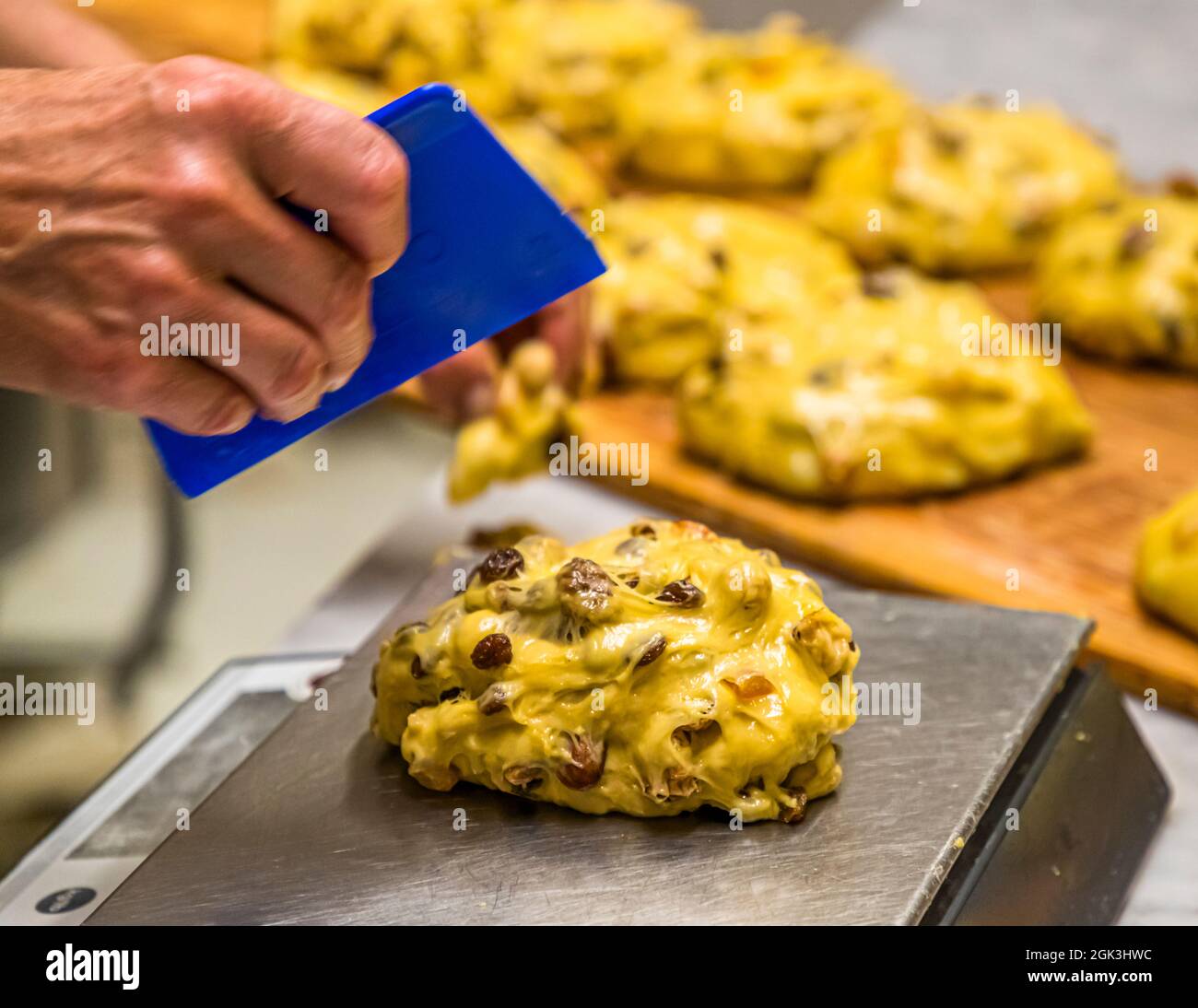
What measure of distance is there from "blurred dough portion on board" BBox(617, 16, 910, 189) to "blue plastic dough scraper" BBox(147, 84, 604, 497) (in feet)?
7.01

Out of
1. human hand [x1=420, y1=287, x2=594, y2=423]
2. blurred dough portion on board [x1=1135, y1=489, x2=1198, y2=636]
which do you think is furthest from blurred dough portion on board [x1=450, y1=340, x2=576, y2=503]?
blurred dough portion on board [x1=1135, y1=489, x2=1198, y2=636]

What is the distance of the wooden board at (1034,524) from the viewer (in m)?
2.08

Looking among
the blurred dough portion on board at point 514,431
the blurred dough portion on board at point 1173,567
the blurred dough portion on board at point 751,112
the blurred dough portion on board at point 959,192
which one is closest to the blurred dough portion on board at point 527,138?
the blurred dough portion on board at point 751,112

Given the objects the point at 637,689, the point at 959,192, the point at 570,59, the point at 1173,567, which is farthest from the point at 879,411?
the point at 570,59

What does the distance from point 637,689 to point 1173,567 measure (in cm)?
106

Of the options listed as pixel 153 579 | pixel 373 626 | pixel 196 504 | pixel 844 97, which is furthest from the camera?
pixel 844 97

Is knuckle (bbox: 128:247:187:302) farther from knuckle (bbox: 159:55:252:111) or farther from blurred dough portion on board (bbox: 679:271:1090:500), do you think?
blurred dough portion on board (bbox: 679:271:1090:500)

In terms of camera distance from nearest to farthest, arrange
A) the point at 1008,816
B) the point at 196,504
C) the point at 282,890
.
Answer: the point at 282,890, the point at 1008,816, the point at 196,504

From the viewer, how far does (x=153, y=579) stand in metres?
2.67

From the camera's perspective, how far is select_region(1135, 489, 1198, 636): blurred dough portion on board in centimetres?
200

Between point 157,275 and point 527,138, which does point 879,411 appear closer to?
Answer: point 527,138

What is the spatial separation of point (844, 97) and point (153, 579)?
1.95 m
